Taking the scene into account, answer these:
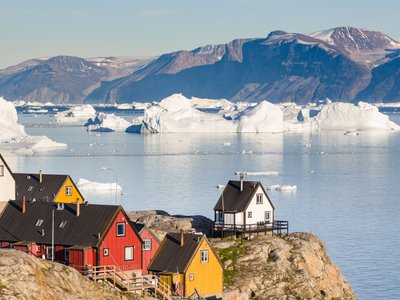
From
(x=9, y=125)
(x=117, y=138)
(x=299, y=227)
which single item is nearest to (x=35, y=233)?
(x=299, y=227)

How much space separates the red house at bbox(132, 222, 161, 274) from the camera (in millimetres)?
36844

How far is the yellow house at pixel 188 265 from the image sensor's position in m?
36.1

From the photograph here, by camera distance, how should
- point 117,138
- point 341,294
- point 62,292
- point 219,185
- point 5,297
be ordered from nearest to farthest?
1. point 5,297
2. point 62,292
3. point 341,294
4. point 219,185
5. point 117,138

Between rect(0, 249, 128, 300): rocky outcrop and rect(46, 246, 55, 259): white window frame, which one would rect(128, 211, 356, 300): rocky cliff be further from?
rect(0, 249, 128, 300): rocky outcrop

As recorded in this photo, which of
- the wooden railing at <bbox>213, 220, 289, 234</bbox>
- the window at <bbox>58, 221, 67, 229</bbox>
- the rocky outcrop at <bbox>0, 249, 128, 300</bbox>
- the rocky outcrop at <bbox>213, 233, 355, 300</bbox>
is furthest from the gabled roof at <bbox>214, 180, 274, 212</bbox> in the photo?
the rocky outcrop at <bbox>0, 249, 128, 300</bbox>

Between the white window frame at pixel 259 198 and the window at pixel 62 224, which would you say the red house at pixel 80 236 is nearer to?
the window at pixel 62 224

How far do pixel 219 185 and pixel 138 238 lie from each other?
189 ft

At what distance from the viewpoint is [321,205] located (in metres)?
80.7

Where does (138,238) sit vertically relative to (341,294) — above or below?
above

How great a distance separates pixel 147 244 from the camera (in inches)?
1465

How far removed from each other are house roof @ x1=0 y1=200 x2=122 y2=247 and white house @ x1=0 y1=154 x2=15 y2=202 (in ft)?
18.1

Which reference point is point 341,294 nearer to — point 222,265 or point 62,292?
point 222,265

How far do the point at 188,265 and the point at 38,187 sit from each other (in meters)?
13.3

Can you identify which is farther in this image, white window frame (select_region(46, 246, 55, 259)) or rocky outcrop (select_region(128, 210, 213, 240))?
rocky outcrop (select_region(128, 210, 213, 240))
